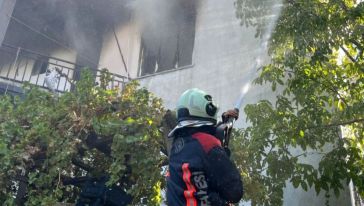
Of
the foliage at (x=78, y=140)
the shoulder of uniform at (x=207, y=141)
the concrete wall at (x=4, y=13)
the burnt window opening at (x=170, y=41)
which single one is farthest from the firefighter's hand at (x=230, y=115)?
the concrete wall at (x=4, y=13)

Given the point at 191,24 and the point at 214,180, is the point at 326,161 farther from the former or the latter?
the point at 191,24

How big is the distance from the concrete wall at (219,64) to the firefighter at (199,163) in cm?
434

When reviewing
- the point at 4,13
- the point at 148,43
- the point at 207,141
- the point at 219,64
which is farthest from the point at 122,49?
the point at 207,141

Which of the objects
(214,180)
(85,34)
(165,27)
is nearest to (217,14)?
(165,27)

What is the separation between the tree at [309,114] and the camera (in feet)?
14.8

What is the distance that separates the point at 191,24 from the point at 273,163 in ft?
18.7

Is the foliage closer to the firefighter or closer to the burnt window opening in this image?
the firefighter

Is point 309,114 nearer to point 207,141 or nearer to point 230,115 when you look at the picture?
point 230,115

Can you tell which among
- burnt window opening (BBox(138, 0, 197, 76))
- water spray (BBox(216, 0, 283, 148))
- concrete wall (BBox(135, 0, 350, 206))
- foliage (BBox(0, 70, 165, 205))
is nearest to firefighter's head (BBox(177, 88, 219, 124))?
water spray (BBox(216, 0, 283, 148))

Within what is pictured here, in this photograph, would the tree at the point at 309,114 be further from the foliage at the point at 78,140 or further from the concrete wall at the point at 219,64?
the concrete wall at the point at 219,64

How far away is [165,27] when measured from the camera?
10000 millimetres

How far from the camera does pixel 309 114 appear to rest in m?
4.76

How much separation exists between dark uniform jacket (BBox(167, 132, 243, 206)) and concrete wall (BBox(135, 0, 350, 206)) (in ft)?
14.7

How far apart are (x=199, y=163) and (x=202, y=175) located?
3.4 inches
